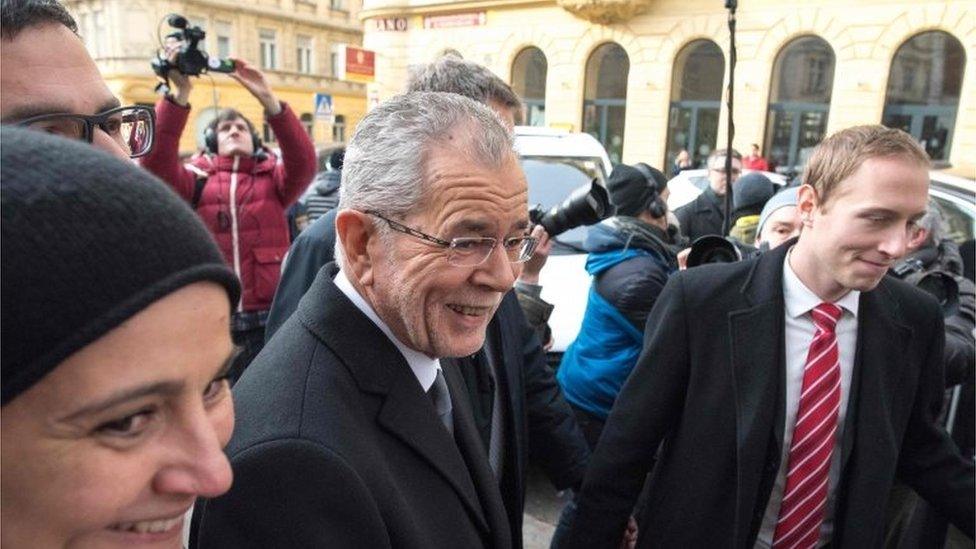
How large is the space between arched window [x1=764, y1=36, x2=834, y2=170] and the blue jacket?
1391 cm

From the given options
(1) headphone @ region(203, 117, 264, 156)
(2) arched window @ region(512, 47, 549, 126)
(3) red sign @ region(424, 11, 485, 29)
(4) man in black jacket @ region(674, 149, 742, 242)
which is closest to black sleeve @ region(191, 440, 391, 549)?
(1) headphone @ region(203, 117, 264, 156)

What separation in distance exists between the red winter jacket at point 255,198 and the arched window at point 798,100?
1401 cm

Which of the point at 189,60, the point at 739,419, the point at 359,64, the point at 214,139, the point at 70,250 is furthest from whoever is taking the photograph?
the point at 359,64

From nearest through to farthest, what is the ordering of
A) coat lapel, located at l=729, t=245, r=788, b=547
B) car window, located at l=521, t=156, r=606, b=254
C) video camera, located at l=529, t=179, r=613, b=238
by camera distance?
coat lapel, located at l=729, t=245, r=788, b=547
video camera, located at l=529, t=179, r=613, b=238
car window, located at l=521, t=156, r=606, b=254

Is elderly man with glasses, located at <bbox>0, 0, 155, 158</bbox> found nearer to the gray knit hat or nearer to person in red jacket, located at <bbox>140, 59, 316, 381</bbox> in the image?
person in red jacket, located at <bbox>140, 59, 316, 381</bbox>

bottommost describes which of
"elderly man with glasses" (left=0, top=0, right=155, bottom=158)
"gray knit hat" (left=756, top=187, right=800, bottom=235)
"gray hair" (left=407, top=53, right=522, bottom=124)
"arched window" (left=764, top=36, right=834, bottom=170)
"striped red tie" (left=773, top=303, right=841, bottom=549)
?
"striped red tie" (left=773, top=303, right=841, bottom=549)

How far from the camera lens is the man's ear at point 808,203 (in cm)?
187

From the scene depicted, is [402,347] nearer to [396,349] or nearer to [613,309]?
[396,349]

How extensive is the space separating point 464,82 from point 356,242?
1219 millimetres

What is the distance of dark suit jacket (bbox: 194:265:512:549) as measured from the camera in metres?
0.98

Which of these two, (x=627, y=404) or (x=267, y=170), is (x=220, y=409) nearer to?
(x=627, y=404)

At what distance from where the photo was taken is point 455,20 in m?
19.3

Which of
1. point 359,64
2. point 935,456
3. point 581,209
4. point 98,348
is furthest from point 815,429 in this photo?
point 359,64

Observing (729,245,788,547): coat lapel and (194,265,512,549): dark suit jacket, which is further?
(729,245,788,547): coat lapel
